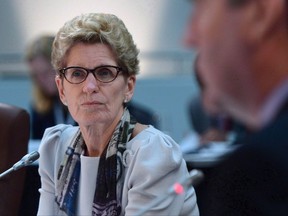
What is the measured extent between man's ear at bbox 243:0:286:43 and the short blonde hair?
1.25m

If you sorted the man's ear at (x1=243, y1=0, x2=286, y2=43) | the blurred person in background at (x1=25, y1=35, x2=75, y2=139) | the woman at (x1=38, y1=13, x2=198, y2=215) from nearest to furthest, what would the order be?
1. the man's ear at (x1=243, y1=0, x2=286, y2=43)
2. the woman at (x1=38, y1=13, x2=198, y2=215)
3. the blurred person in background at (x1=25, y1=35, x2=75, y2=139)

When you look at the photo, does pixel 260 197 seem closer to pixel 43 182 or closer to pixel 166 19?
pixel 43 182

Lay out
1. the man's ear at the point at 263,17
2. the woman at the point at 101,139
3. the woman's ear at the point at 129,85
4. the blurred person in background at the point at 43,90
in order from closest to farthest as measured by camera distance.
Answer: the man's ear at the point at 263,17
the woman at the point at 101,139
the woman's ear at the point at 129,85
the blurred person in background at the point at 43,90

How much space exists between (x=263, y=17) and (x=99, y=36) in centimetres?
128

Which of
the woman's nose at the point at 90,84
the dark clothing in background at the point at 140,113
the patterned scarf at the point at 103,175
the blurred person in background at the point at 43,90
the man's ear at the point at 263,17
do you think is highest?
the man's ear at the point at 263,17

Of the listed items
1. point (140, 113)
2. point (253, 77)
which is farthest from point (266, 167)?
point (140, 113)

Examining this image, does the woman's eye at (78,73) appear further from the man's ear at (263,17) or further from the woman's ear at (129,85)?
the man's ear at (263,17)

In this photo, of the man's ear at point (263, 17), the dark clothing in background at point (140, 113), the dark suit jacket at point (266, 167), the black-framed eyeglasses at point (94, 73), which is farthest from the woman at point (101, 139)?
the dark clothing in background at point (140, 113)

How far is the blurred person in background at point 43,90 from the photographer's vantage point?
11.2 ft

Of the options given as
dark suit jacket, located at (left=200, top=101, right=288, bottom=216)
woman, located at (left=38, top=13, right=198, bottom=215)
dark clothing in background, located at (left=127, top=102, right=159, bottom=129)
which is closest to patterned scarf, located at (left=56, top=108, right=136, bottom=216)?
woman, located at (left=38, top=13, right=198, bottom=215)

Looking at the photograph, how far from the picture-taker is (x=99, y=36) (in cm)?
199

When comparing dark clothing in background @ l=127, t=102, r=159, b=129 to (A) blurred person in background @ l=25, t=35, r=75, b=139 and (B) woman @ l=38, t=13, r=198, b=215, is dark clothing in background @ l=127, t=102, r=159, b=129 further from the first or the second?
(B) woman @ l=38, t=13, r=198, b=215

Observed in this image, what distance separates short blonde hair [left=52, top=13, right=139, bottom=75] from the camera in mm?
1983

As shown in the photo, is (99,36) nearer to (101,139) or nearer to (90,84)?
(90,84)
